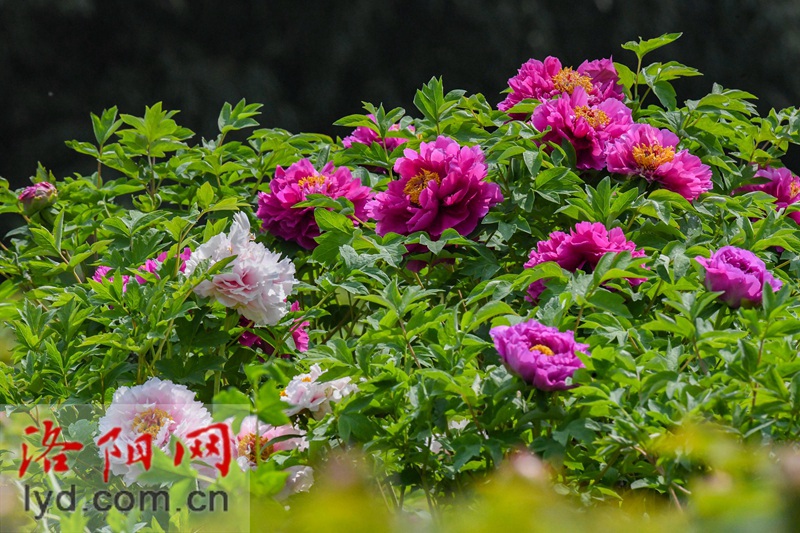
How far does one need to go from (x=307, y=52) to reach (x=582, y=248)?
6.44 meters

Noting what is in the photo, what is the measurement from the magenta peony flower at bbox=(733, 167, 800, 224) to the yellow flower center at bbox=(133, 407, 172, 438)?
1391 mm

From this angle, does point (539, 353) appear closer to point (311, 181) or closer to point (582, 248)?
point (582, 248)

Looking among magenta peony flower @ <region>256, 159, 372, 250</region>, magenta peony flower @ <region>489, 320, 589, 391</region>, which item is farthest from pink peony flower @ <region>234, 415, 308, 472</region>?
magenta peony flower @ <region>256, 159, 372, 250</region>

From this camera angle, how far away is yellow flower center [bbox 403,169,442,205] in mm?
1911

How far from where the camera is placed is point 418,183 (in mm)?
1930

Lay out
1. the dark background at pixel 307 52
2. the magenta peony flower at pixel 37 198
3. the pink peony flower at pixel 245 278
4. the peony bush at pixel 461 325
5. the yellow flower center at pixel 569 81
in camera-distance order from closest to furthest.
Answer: the peony bush at pixel 461 325
the pink peony flower at pixel 245 278
the yellow flower center at pixel 569 81
the magenta peony flower at pixel 37 198
the dark background at pixel 307 52

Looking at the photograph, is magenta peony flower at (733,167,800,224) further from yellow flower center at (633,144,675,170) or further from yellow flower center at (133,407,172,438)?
yellow flower center at (133,407,172,438)

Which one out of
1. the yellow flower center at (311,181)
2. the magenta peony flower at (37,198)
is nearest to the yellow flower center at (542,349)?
the yellow flower center at (311,181)

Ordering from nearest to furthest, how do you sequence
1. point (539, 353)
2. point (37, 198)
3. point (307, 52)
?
point (539, 353)
point (37, 198)
point (307, 52)

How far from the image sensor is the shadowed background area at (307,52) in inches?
285

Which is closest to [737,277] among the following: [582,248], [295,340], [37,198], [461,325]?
[582,248]

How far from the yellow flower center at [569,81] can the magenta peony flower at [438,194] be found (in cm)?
47

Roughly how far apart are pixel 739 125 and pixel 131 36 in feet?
19.8

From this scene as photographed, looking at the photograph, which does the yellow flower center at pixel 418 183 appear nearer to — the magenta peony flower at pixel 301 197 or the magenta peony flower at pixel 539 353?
the magenta peony flower at pixel 301 197
